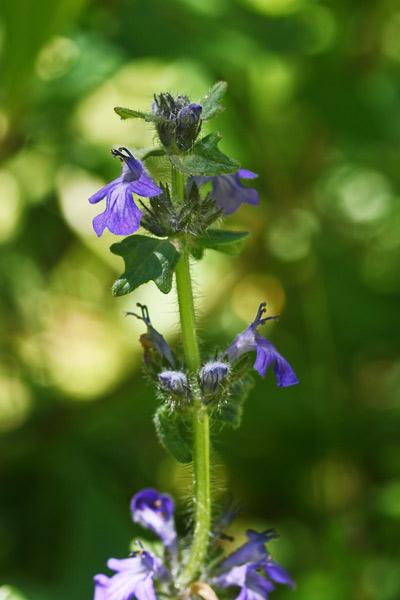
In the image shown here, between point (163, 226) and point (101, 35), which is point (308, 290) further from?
point (163, 226)

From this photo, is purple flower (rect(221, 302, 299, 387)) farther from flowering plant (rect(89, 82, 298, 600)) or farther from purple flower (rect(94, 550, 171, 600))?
purple flower (rect(94, 550, 171, 600))

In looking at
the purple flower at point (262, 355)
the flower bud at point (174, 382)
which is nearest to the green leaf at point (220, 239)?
the purple flower at point (262, 355)

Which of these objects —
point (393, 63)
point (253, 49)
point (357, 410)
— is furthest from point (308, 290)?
point (393, 63)

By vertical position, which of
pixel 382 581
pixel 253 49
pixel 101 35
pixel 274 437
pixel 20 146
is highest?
pixel 101 35

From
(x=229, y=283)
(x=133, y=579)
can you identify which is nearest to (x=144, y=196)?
(x=133, y=579)

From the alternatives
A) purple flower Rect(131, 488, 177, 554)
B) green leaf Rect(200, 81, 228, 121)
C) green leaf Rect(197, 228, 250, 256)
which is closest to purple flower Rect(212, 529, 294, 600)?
purple flower Rect(131, 488, 177, 554)

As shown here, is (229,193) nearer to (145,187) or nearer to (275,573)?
(145,187)
